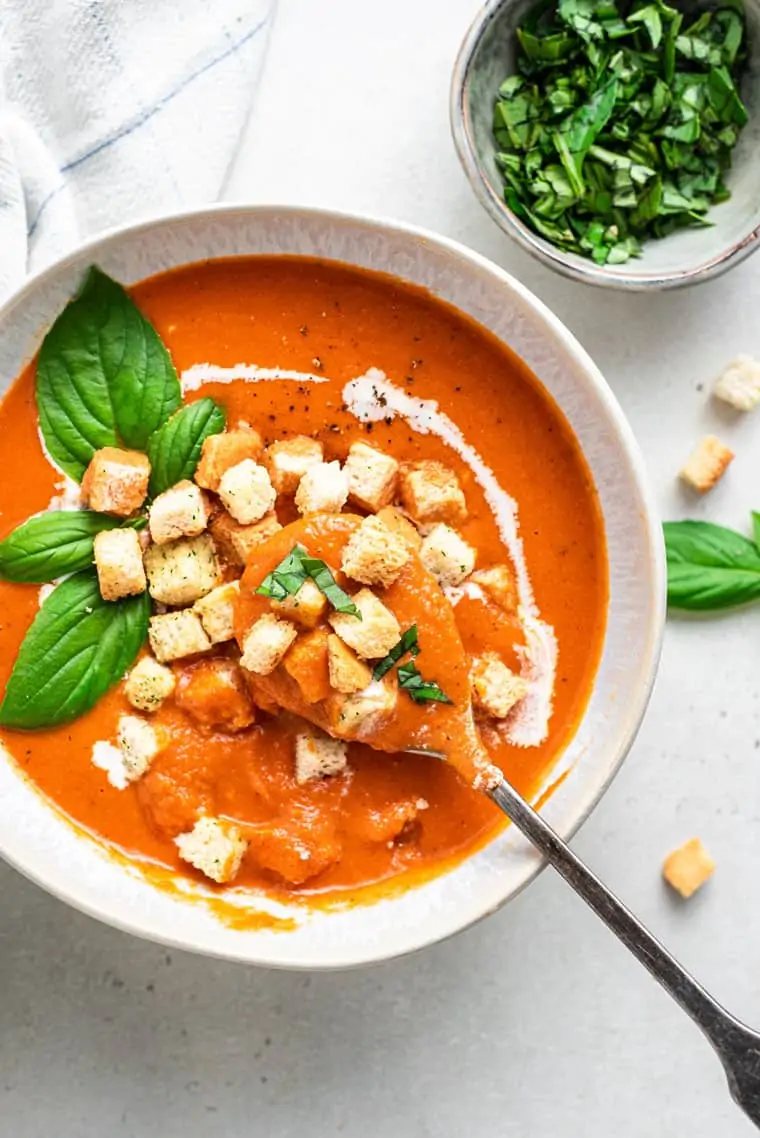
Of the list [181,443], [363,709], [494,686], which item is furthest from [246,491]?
[494,686]

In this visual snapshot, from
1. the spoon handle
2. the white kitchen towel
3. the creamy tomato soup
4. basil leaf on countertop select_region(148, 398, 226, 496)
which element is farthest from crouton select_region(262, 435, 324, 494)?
the spoon handle

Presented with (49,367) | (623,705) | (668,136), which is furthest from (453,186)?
(623,705)

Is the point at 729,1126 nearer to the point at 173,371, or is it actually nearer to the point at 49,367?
the point at 173,371

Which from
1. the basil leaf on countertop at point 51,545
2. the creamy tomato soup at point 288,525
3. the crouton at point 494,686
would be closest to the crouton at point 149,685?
the creamy tomato soup at point 288,525

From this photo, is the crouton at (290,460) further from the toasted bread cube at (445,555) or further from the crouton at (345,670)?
the crouton at (345,670)

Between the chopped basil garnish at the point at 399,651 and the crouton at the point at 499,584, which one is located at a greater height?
the chopped basil garnish at the point at 399,651

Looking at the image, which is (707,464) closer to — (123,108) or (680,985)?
(680,985)
